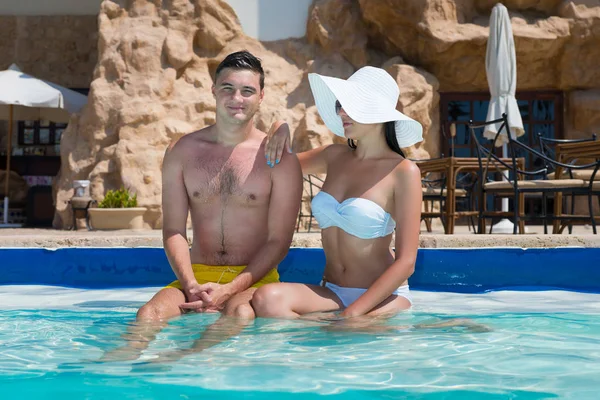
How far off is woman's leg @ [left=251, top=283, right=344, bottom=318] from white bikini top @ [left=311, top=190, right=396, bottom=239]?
1.01ft

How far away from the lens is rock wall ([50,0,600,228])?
11.4 m

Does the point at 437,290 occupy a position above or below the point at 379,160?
below

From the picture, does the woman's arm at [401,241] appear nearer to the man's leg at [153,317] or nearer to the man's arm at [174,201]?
the man's leg at [153,317]

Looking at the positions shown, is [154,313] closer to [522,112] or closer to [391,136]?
[391,136]

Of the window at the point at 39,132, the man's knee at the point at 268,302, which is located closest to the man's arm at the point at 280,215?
the man's knee at the point at 268,302

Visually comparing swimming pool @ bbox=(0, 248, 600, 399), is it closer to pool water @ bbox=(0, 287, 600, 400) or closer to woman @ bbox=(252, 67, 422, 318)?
pool water @ bbox=(0, 287, 600, 400)

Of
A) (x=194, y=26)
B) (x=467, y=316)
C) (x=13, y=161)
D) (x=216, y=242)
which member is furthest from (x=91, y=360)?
(x=13, y=161)

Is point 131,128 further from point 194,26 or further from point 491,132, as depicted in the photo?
point 491,132

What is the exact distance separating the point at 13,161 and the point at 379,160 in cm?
1283

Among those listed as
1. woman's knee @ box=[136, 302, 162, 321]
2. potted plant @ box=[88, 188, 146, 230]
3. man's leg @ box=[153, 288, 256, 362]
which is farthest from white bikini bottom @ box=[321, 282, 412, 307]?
potted plant @ box=[88, 188, 146, 230]

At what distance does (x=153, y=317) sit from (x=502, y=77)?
685 cm

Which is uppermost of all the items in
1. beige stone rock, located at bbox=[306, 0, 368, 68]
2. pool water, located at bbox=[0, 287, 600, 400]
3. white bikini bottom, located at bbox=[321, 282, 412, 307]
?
beige stone rock, located at bbox=[306, 0, 368, 68]

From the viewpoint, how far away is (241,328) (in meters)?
2.77

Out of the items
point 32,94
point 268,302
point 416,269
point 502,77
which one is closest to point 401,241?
point 268,302
